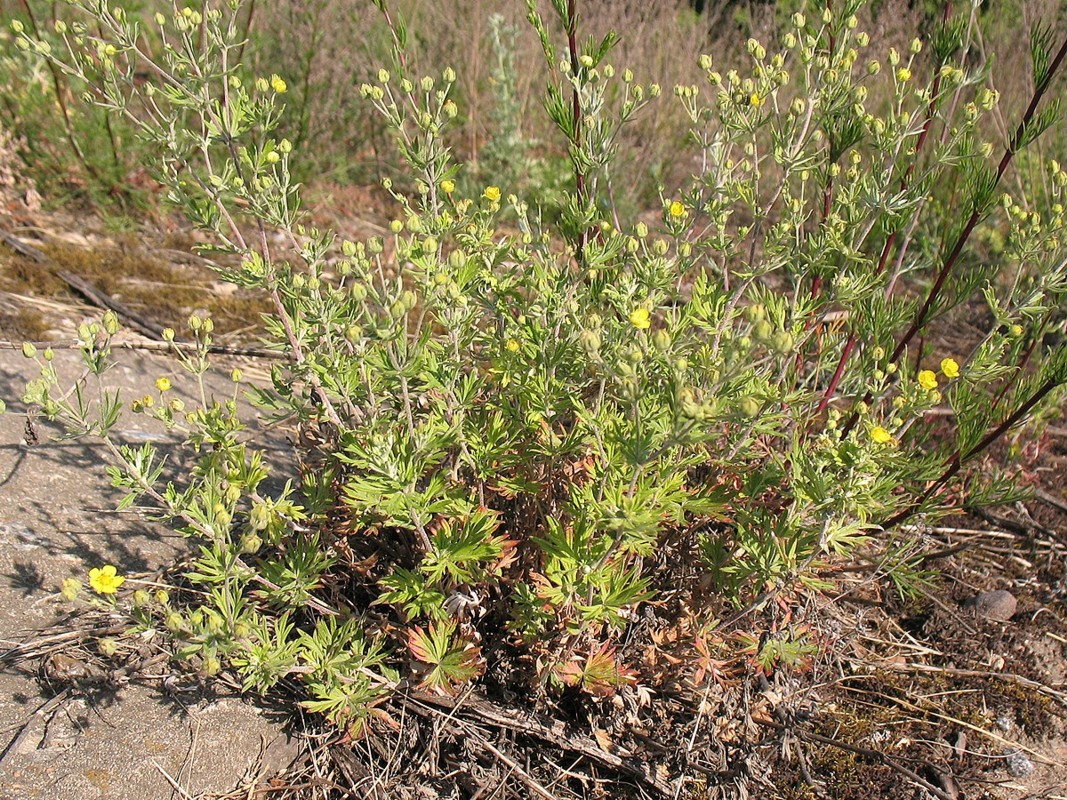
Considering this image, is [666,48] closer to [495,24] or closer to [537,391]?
[495,24]

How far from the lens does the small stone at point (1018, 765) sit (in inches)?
107

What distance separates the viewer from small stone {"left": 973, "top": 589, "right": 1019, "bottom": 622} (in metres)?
3.20

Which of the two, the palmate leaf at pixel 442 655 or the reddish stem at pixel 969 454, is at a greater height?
the reddish stem at pixel 969 454

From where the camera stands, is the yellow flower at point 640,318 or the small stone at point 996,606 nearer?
the yellow flower at point 640,318

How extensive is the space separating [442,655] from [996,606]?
217 centimetres

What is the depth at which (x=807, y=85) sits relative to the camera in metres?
2.33

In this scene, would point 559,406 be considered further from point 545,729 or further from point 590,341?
point 545,729

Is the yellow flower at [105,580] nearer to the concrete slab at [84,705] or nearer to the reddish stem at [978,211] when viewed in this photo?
the concrete slab at [84,705]

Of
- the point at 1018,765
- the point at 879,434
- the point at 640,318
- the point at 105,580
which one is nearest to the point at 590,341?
the point at 640,318

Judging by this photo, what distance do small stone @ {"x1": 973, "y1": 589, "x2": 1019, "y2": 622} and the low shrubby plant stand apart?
2.50ft

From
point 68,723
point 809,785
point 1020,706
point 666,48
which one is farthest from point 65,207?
point 1020,706

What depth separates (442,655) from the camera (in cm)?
234

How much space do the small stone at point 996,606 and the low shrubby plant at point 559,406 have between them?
76 cm

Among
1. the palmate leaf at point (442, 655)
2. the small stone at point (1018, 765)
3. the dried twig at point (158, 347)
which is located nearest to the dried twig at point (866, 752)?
the small stone at point (1018, 765)
